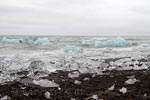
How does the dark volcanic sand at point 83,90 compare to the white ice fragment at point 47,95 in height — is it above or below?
below

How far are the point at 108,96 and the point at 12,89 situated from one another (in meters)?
1.45

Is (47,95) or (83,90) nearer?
(47,95)

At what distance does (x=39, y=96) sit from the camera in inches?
114

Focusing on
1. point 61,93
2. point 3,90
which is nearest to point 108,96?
point 61,93

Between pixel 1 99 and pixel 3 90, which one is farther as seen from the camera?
pixel 3 90

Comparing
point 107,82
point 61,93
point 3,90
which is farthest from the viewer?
point 107,82

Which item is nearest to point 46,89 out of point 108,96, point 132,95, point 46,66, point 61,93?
point 61,93

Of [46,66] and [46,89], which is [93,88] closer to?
[46,89]

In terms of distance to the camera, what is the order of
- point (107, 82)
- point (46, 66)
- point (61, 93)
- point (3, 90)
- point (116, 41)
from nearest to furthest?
1. point (61, 93)
2. point (3, 90)
3. point (107, 82)
4. point (46, 66)
5. point (116, 41)

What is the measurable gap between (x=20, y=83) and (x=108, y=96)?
1608 millimetres

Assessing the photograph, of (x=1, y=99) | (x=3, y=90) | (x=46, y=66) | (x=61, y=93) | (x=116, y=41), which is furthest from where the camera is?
(x=116, y=41)

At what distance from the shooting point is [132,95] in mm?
2857

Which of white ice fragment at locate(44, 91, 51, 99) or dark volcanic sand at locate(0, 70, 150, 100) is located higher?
white ice fragment at locate(44, 91, 51, 99)

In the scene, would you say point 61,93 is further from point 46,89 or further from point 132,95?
point 132,95
